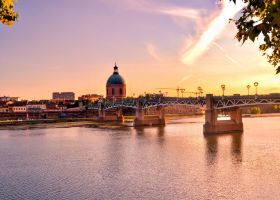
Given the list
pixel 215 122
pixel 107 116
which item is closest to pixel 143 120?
pixel 215 122

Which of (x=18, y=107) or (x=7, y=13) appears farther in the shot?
(x=18, y=107)

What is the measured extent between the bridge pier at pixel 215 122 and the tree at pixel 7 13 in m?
79.8

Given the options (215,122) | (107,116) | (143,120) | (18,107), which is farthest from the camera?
(18,107)

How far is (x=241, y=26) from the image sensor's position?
30.8 feet

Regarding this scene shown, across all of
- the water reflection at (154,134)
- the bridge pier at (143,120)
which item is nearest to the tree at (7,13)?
the water reflection at (154,134)

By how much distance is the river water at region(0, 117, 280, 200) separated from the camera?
3297 cm

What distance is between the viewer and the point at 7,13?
11211 millimetres

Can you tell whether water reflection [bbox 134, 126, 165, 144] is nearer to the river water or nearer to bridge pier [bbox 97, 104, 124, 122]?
the river water

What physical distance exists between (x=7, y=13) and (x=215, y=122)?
83729 millimetres

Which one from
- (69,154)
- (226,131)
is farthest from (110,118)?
(69,154)

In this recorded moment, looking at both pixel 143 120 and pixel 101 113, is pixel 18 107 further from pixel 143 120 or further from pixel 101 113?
pixel 143 120

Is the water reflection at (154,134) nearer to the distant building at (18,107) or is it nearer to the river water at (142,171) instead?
the river water at (142,171)

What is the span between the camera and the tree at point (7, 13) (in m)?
10.8

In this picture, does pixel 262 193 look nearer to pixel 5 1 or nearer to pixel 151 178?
pixel 151 178
